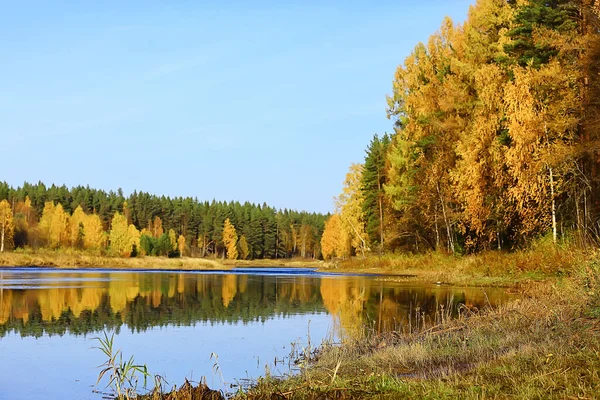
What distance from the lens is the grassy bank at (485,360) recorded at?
22.5 ft

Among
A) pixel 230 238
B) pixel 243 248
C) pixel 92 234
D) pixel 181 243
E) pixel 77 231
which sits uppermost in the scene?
pixel 77 231

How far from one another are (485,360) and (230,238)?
477 ft

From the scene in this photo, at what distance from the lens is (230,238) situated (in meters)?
153

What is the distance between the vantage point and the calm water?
10750 millimetres

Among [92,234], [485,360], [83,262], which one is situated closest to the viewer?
[485,360]

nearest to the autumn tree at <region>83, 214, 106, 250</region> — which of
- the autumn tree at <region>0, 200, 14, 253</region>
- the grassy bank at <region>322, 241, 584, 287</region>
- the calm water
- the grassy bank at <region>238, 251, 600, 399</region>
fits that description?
the autumn tree at <region>0, 200, 14, 253</region>

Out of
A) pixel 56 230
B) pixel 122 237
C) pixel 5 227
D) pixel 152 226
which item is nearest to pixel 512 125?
pixel 5 227

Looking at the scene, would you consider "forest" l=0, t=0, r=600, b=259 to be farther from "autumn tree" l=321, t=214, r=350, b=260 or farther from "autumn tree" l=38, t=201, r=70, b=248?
"autumn tree" l=38, t=201, r=70, b=248

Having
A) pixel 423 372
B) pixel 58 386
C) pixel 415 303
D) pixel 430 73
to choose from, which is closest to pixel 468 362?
pixel 423 372

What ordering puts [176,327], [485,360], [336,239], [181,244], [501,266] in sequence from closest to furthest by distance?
1. [485,360]
2. [176,327]
3. [501,266]
4. [336,239]
5. [181,244]

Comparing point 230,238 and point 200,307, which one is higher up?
point 230,238

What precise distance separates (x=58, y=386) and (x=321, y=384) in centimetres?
466

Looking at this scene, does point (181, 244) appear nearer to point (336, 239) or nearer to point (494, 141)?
point (336, 239)

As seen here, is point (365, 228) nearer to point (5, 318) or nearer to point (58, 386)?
point (5, 318)
